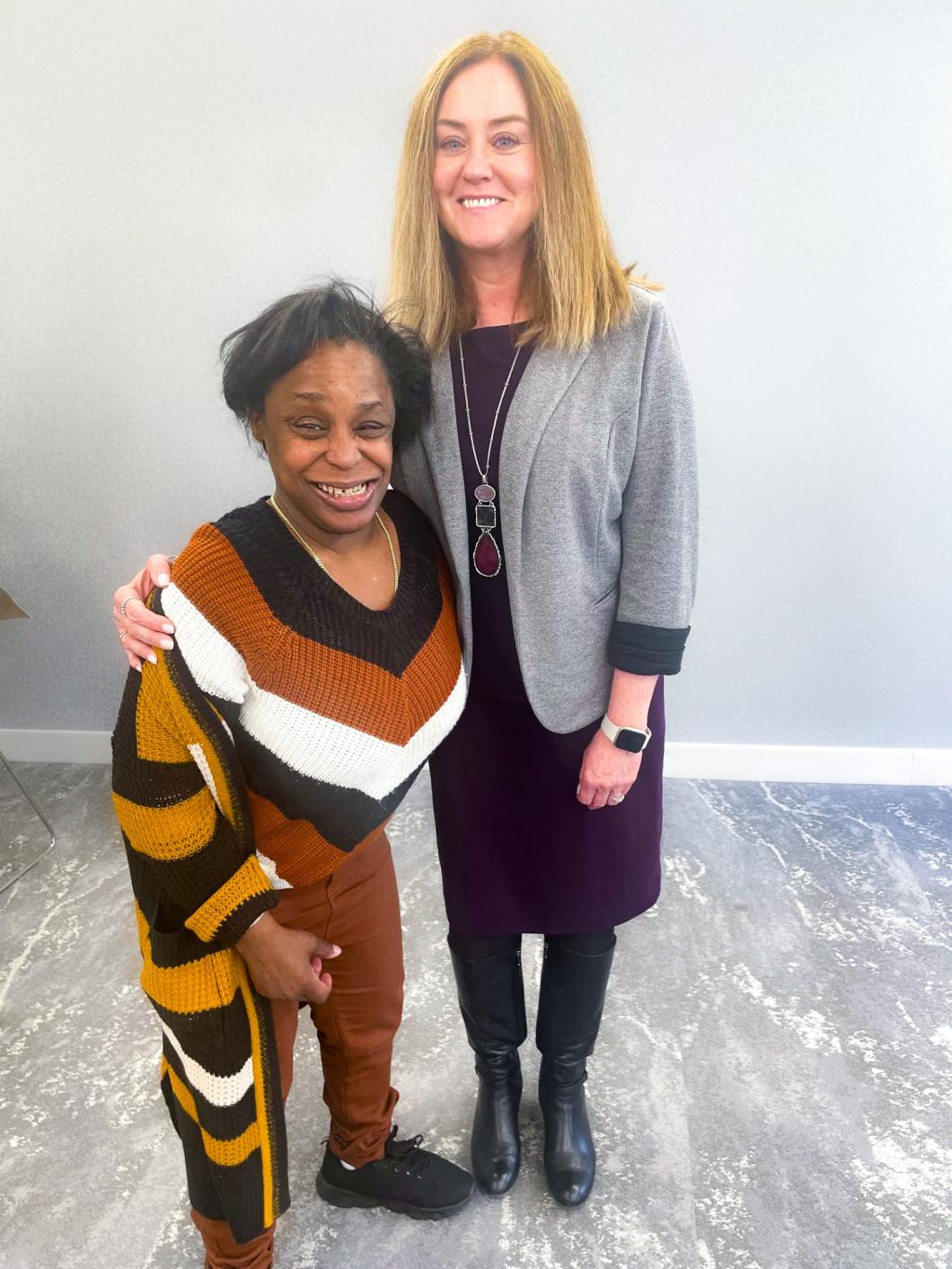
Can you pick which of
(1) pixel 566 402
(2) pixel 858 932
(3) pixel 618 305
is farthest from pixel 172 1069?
(2) pixel 858 932

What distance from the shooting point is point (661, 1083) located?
5.40 ft

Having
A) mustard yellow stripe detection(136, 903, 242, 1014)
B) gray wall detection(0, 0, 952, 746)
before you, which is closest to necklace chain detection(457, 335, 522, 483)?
mustard yellow stripe detection(136, 903, 242, 1014)

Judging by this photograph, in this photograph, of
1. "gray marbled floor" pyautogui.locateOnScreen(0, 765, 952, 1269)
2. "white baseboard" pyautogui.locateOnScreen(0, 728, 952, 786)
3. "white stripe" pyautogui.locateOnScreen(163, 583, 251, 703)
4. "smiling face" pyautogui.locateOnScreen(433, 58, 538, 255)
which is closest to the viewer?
"white stripe" pyautogui.locateOnScreen(163, 583, 251, 703)

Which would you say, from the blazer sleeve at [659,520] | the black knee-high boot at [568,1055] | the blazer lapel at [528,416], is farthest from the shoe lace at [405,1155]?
the blazer lapel at [528,416]

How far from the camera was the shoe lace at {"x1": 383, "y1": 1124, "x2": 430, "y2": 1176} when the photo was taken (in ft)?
4.61

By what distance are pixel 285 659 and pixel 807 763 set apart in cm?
211

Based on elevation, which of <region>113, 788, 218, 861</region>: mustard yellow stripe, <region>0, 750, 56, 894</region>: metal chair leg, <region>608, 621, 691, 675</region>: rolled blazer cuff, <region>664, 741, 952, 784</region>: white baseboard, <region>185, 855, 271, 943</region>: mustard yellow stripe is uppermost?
<region>608, 621, 691, 675</region>: rolled blazer cuff

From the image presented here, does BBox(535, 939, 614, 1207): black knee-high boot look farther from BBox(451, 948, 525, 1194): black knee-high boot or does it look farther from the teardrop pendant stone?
the teardrop pendant stone

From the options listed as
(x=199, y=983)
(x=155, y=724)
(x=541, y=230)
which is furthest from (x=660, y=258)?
(x=199, y=983)

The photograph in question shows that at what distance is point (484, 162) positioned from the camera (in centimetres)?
106

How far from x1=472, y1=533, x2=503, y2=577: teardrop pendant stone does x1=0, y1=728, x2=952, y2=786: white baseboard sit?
1711 millimetres

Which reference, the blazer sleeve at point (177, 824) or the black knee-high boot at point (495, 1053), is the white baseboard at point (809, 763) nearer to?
the black knee-high boot at point (495, 1053)

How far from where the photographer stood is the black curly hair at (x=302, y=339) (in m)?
0.98

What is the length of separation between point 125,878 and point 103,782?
583 mm
